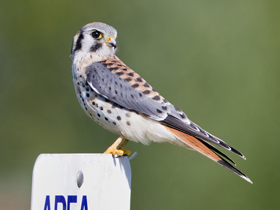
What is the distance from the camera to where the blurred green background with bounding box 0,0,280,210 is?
638 centimetres

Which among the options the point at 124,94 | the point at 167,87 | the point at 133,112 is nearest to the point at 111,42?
the point at 124,94

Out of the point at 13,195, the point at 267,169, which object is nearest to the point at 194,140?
the point at 267,169

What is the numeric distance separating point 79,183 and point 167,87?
4690mm

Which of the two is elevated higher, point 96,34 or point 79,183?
point 96,34

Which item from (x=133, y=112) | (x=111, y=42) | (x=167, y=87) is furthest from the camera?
(x=167, y=87)

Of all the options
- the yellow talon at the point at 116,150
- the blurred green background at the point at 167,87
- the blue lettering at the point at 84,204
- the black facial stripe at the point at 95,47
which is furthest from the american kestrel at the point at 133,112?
the blurred green background at the point at 167,87

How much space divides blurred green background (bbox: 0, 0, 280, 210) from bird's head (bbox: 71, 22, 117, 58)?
2940mm

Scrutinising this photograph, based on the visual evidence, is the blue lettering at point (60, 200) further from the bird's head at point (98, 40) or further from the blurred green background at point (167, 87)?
the blurred green background at point (167, 87)

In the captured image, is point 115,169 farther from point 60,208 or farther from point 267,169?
point 267,169

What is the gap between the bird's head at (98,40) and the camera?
3.62 metres

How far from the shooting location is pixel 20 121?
28.6ft

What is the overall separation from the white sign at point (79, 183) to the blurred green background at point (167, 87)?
3921mm

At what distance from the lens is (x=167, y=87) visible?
6879mm

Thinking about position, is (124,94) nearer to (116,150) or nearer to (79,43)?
(116,150)
